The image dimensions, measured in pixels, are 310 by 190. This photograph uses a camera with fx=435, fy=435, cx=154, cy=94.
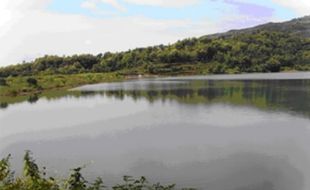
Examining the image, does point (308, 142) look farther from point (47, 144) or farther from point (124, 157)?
point (47, 144)

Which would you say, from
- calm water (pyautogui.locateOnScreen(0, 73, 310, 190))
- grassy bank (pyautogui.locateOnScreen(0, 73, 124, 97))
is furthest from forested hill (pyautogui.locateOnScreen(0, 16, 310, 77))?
calm water (pyautogui.locateOnScreen(0, 73, 310, 190))

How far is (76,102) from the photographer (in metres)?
70.0

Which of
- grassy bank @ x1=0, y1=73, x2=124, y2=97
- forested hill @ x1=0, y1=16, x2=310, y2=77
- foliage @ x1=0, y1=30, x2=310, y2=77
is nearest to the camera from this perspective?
grassy bank @ x1=0, y1=73, x2=124, y2=97

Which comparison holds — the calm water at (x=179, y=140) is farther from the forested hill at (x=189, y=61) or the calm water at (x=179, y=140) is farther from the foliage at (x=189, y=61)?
the foliage at (x=189, y=61)

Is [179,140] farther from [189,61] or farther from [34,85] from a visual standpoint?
[189,61]

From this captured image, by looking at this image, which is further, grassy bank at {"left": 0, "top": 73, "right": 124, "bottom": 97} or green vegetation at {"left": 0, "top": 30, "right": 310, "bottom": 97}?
green vegetation at {"left": 0, "top": 30, "right": 310, "bottom": 97}

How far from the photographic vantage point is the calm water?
2506 centimetres

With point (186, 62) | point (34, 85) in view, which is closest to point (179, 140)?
point (34, 85)

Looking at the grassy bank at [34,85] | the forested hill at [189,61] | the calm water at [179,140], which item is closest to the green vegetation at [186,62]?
the forested hill at [189,61]

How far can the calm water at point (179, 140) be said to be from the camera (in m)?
25.1

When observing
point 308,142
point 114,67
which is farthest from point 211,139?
point 114,67

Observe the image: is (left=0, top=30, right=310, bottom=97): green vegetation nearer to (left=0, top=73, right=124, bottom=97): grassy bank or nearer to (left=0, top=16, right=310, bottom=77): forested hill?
(left=0, top=16, right=310, bottom=77): forested hill

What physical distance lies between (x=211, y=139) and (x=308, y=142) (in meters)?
7.32

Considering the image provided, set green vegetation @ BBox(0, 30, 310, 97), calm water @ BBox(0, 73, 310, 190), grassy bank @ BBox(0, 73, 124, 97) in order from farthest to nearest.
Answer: green vegetation @ BBox(0, 30, 310, 97), grassy bank @ BBox(0, 73, 124, 97), calm water @ BBox(0, 73, 310, 190)
